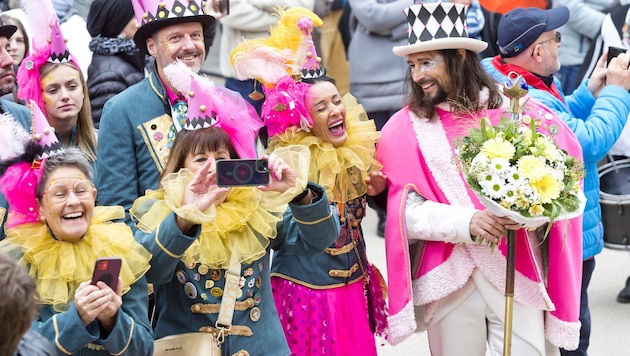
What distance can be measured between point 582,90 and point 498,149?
1.64 metres

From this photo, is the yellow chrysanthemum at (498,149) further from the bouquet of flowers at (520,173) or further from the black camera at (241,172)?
the black camera at (241,172)

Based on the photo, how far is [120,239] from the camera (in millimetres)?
4188

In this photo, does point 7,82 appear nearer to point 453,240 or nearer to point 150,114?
point 150,114

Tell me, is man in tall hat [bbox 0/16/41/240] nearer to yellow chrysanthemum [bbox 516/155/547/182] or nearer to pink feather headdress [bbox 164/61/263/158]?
pink feather headdress [bbox 164/61/263/158]

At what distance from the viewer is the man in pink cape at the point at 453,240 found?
16.1ft

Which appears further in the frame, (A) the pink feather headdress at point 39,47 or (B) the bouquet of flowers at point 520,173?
(A) the pink feather headdress at point 39,47

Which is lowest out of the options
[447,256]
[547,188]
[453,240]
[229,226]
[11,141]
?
[447,256]

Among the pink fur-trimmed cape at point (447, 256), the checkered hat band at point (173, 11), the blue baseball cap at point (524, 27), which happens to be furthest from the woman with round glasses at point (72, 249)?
the blue baseball cap at point (524, 27)

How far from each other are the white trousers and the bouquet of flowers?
1.46 feet

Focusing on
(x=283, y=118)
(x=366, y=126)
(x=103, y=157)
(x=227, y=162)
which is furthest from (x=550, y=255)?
(x=103, y=157)

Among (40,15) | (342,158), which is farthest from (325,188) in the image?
(40,15)

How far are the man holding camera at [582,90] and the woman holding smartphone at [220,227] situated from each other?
5.29 ft

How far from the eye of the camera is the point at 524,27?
571 cm

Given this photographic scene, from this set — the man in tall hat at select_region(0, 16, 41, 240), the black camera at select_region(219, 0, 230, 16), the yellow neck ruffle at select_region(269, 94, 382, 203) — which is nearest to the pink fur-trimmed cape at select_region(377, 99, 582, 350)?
the yellow neck ruffle at select_region(269, 94, 382, 203)
